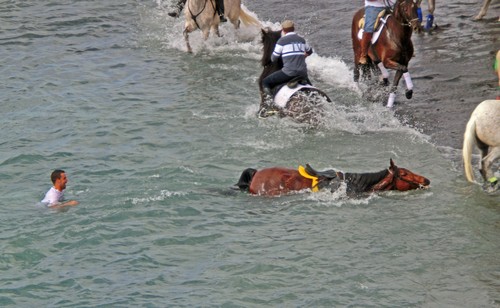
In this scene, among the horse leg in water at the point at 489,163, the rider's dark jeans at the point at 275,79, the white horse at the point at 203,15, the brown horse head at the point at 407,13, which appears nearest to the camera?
the horse leg in water at the point at 489,163

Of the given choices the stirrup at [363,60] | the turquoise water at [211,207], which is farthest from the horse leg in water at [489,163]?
the stirrup at [363,60]

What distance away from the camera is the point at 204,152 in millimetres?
15195

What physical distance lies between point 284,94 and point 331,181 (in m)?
3.74

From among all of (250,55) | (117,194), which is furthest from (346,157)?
(250,55)

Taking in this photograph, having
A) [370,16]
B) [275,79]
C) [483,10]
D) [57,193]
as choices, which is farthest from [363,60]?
[57,193]

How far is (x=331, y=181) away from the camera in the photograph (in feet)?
41.0

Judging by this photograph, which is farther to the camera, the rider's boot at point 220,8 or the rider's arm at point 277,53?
the rider's boot at point 220,8

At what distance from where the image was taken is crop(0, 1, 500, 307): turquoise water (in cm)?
1056

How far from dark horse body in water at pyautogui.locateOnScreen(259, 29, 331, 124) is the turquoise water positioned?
0.24m

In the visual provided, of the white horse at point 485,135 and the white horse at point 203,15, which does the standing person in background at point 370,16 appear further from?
the white horse at point 485,135

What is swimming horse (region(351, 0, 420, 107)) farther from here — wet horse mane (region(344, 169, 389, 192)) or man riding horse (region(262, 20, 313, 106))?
wet horse mane (region(344, 169, 389, 192))

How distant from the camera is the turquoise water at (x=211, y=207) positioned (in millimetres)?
10562

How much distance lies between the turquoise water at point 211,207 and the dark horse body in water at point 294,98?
236 millimetres

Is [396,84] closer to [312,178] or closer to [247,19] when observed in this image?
[312,178]
